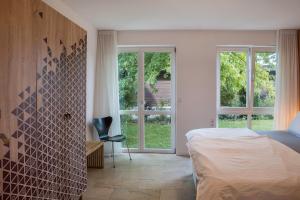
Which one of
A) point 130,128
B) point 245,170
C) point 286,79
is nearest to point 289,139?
point 245,170

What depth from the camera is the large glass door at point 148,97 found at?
192 inches

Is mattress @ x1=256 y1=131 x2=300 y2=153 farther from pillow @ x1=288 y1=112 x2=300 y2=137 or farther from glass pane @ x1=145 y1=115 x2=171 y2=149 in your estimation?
glass pane @ x1=145 y1=115 x2=171 y2=149

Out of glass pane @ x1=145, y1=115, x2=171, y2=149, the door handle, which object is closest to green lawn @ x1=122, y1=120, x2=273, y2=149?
glass pane @ x1=145, y1=115, x2=171, y2=149

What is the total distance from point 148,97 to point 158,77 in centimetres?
43

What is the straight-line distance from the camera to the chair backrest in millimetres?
4387

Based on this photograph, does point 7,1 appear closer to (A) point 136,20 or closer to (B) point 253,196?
(B) point 253,196

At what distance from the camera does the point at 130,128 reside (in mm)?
4996

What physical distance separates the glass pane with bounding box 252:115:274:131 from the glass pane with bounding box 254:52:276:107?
0.75ft

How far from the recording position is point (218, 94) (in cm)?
486

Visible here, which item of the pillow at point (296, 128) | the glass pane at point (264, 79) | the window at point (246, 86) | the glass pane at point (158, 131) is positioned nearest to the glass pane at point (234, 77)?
the window at point (246, 86)

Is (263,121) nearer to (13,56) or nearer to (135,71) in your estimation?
(135,71)

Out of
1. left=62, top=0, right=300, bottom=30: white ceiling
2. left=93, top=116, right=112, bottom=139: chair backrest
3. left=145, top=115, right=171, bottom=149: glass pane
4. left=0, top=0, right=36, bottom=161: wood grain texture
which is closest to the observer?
left=0, top=0, right=36, bottom=161: wood grain texture

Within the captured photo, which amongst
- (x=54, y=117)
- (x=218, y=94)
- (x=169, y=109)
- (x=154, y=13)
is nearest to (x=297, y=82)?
(x=218, y=94)

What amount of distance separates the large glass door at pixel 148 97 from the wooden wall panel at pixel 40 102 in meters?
2.08
